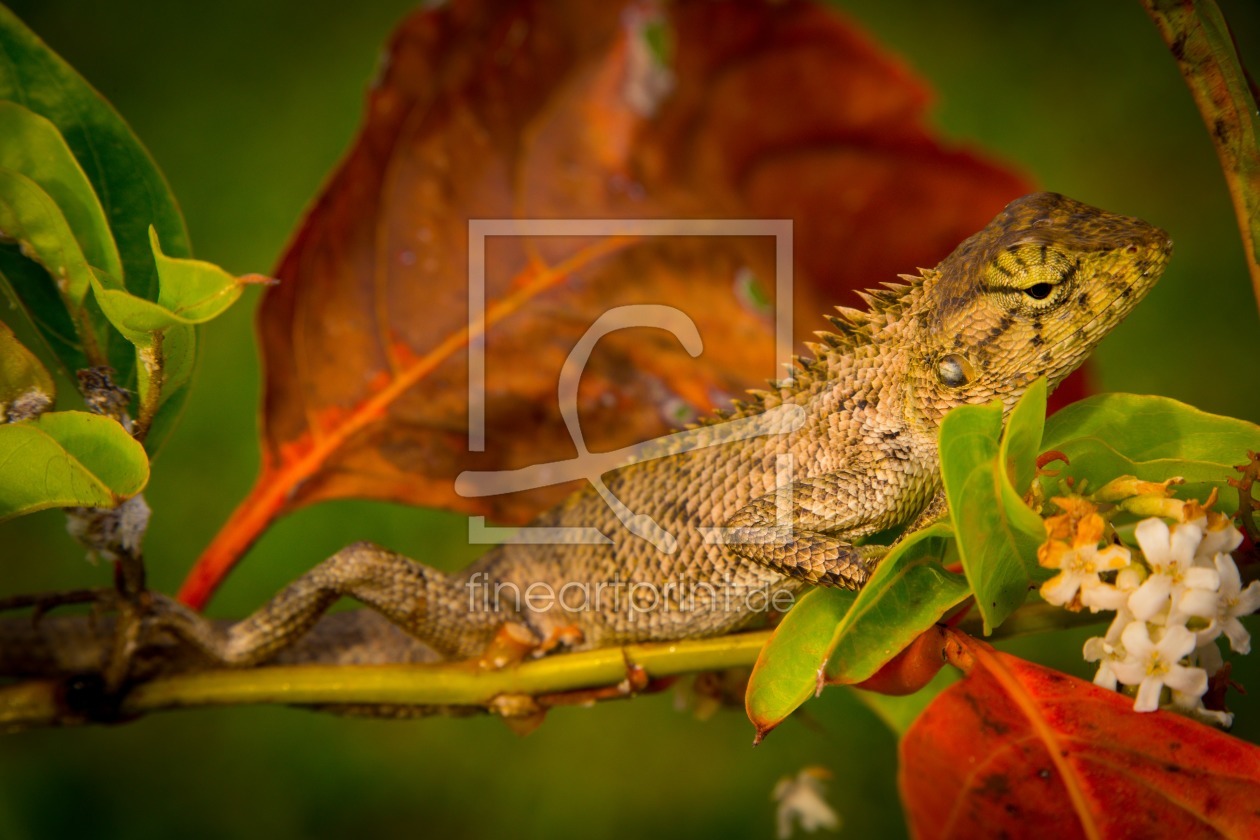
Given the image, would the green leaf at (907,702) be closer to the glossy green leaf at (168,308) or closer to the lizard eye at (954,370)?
the lizard eye at (954,370)

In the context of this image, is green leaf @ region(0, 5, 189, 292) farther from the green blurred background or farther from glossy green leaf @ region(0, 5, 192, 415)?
the green blurred background

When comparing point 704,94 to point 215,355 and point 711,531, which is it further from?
point 215,355

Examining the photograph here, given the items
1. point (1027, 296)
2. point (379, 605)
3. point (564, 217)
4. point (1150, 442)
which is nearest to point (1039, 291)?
point (1027, 296)

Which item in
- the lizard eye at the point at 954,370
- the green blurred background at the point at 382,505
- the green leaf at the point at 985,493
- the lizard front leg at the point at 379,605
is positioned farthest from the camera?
the green blurred background at the point at 382,505

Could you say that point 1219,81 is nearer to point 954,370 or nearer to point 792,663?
point 954,370

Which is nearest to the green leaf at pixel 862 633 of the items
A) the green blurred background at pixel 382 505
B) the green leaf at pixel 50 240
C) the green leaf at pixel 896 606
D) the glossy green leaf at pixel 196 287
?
the green leaf at pixel 896 606

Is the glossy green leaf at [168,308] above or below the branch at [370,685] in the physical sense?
above
